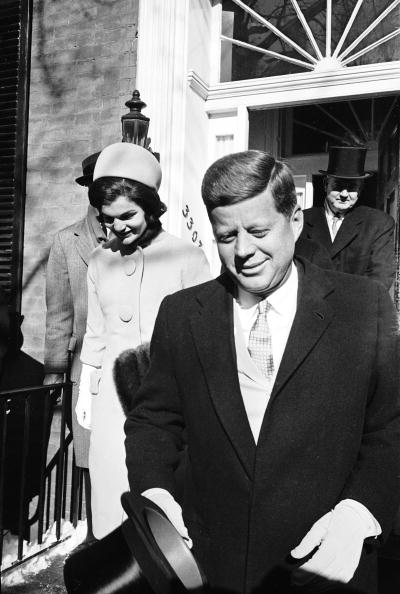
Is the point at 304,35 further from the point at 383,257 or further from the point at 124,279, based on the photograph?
the point at 124,279

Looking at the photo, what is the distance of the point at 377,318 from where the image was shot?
5.68 ft

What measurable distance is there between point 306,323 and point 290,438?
0.32 m

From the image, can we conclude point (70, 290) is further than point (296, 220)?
Yes

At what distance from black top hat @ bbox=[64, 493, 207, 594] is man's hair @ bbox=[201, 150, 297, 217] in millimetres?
804

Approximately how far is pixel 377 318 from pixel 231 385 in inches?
17.8

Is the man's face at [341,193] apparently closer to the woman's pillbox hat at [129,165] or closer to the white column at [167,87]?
the white column at [167,87]

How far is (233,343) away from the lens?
69.7 inches

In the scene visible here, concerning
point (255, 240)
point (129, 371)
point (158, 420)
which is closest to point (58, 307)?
point (129, 371)

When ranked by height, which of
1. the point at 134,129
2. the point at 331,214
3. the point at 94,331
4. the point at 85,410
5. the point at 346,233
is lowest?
the point at 85,410

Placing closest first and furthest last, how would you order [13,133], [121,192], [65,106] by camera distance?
[121,192], [65,106], [13,133]

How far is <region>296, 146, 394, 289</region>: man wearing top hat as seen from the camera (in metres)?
4.38

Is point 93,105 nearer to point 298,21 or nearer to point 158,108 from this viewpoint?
point 158,108

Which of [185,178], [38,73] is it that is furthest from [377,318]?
[38,73]

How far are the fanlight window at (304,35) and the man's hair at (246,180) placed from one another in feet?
10.9
